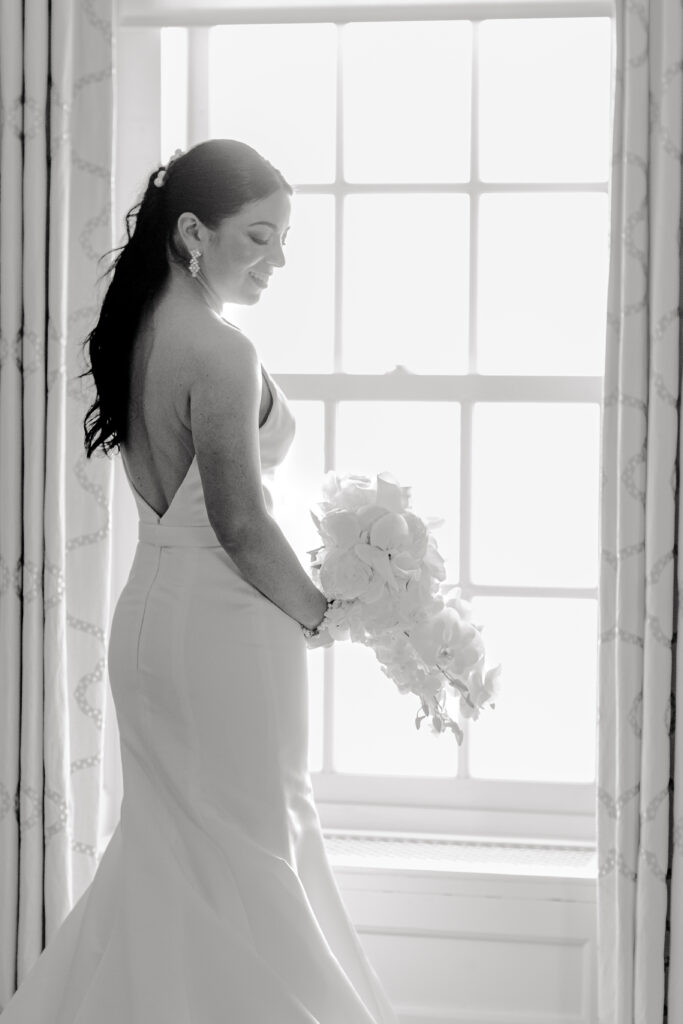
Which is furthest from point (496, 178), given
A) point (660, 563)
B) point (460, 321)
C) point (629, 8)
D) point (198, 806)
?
point (198, 806)

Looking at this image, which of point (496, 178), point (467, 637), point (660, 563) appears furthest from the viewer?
point (496, 178)

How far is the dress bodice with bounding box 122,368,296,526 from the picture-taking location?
→ 1.94m

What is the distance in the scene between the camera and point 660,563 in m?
2.48

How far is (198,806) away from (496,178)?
1.76 meters

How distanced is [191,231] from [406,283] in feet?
3.62

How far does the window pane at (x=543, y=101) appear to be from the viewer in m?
2.95

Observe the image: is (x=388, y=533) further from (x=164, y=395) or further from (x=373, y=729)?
(x=373, y=729)

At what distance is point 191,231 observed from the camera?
78.7 inches

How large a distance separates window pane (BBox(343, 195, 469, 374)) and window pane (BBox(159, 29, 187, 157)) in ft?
1.47

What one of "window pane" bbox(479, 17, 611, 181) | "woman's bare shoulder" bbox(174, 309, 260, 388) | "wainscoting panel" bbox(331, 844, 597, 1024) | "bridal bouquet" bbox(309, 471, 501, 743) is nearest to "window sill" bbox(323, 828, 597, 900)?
"wainscoting panel" bbox(331, 844, 597, 1024)

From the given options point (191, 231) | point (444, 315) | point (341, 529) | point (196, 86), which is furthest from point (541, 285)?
point (341, 529)

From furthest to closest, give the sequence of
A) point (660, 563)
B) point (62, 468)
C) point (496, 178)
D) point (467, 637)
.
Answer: point (496, 178)
point (62, 468)
point (660, 563)
point (467, 637)

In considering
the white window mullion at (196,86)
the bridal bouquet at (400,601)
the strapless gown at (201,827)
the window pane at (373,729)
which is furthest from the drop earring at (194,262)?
the window pane at (373,729)

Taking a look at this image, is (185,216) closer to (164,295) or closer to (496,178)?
(164,295)
